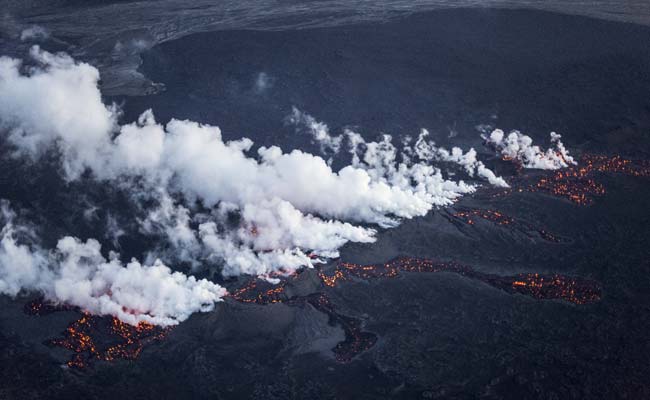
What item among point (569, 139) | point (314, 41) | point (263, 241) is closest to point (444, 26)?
point (314, 41)

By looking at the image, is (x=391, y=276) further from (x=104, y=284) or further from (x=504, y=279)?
(x=104, y=284)

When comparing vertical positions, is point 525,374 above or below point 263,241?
below

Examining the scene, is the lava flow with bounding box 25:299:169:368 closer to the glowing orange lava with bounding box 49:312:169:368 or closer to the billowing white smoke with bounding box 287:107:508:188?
the glowing orange lava with bounding box 49:312:169:368

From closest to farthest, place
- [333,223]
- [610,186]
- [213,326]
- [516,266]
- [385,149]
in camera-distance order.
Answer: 1. [213,326]
2. [516,266]
3. [333,223]
4. [610,186]
5. [385,149]

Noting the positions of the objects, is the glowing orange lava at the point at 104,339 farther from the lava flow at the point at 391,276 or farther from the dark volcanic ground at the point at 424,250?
the lava flow at the point at 391,276

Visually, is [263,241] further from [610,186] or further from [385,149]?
[610,186]

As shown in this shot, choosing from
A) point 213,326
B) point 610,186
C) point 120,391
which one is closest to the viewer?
point 120,391

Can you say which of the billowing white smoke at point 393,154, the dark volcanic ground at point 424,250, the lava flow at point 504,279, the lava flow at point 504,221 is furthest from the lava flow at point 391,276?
the billowing white smoke at point 393,154
